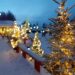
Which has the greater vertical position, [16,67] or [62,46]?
[62,46]

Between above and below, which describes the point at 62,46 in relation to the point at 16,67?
above

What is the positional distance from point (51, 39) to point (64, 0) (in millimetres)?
1079

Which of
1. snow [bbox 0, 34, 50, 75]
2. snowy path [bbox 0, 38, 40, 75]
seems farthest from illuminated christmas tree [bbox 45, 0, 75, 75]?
snowy path [bbox 0, 38, 40, 75]

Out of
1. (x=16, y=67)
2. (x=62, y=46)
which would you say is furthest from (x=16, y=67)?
(x=62, y=46)

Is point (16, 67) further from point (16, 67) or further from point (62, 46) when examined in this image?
point (62, 46)

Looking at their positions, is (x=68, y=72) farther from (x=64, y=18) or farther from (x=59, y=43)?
(x=64, y=18)

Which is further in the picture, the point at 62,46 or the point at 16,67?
the point at 16,67

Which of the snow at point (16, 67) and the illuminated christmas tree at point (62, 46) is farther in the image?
the snow at point (16, 67)

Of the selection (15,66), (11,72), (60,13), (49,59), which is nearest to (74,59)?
(49,59)

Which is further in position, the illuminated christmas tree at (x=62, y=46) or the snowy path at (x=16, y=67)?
the snowy path at (x=16, y=67)

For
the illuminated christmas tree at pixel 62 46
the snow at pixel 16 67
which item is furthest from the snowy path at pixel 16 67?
the illuminated christmas tree at pixel 62 46

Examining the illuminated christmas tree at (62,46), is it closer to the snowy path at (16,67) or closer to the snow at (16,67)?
the snow at (16,67)

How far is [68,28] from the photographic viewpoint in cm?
786

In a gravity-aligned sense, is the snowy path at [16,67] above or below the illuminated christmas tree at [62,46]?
below
